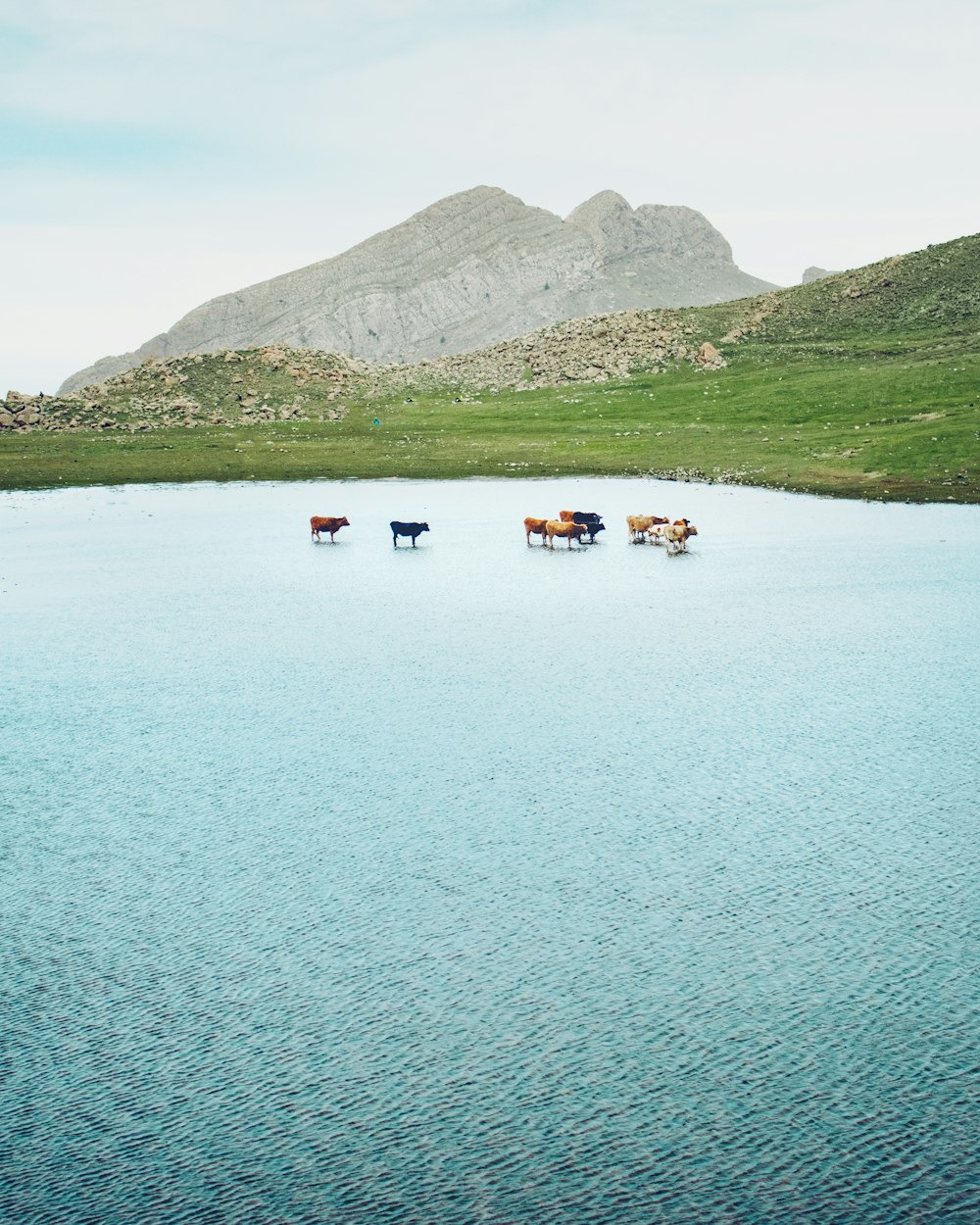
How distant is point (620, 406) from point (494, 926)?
339ft

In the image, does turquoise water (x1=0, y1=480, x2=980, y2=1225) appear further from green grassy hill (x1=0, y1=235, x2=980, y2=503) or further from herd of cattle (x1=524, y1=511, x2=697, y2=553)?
green grassy hill (x1=0, y1=235, x2=980, y2=503)

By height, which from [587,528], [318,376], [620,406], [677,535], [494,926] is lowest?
[494,926]

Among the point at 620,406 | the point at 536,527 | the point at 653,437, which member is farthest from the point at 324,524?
the point at 620,406

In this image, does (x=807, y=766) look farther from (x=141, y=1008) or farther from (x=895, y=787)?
(x=141, y=1008)

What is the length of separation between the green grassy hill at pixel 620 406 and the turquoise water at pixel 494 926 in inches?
1540

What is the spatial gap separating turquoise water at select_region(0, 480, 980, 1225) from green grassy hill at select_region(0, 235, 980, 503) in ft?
128

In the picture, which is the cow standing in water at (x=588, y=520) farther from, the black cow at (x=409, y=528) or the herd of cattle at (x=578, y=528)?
the black cow at (x=409, y=528)

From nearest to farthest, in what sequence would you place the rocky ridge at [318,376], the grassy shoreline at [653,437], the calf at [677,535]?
the calf at [677,535] → the grassy shoreline at [653,437] → the rocky ridge at [318,376]

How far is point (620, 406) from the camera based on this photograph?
112125 millimetres

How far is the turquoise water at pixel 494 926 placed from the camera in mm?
8352

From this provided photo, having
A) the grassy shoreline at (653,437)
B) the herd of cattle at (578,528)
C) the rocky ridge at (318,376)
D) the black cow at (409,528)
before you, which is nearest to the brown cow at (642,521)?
the herd of cattle at (578,528)

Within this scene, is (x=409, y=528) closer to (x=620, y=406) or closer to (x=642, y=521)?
(x=642, y=521)

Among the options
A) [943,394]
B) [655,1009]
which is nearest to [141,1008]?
[655,1009]

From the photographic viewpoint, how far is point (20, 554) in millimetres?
43406
